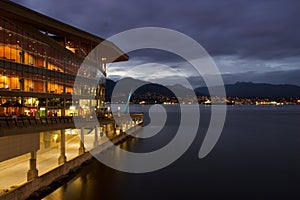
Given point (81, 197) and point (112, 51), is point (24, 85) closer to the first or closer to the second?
point (81, 197)

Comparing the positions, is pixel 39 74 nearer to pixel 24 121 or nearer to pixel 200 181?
pixel 24 121

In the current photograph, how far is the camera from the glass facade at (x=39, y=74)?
35.6 metres

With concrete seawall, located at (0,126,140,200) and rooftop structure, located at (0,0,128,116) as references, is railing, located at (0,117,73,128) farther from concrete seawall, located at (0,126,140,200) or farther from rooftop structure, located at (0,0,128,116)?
rooftop structure, located at (0,0,128,116)

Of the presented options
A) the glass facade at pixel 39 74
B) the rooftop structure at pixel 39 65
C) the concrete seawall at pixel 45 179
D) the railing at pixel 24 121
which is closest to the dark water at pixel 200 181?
the concrete seawall at pixel 45 179

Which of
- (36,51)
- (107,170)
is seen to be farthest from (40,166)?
(36,51)

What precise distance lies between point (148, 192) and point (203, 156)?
849 inches

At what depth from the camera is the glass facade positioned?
35562mm

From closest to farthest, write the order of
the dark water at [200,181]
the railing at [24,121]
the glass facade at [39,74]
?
1. the railing at [24,121]
2. the dark water at [200,181]
3. the glass facade at [39,74]

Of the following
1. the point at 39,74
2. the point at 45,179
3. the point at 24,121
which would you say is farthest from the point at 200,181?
the point at 39,74

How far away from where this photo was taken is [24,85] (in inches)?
1542

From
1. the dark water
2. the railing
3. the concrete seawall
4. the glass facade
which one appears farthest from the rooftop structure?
the dark water

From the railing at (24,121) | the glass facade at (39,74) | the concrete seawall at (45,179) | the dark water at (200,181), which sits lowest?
the dark water at (200,181)

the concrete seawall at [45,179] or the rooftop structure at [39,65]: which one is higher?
the rooftop structure at [39,65]

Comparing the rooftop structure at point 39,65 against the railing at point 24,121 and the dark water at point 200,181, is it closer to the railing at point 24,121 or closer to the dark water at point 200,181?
the railing at point 24,121
